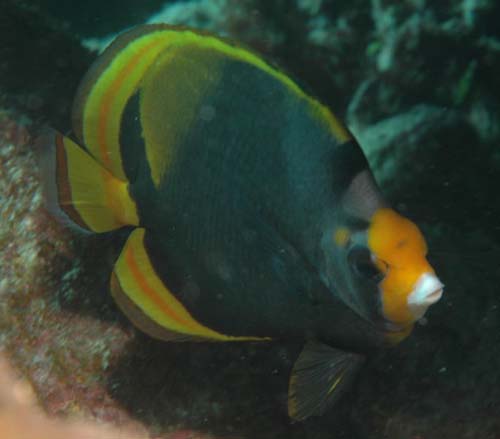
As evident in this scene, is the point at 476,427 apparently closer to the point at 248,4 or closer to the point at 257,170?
the point at 257,170

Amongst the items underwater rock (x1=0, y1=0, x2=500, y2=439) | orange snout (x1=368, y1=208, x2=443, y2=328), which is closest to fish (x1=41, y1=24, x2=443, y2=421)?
orange snout (x1=368, y1=208, x2=443, y2=328)

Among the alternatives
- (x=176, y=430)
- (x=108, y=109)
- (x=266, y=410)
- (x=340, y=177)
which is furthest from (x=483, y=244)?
(x=108, y=109)

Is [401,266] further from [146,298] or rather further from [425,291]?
[146,298]

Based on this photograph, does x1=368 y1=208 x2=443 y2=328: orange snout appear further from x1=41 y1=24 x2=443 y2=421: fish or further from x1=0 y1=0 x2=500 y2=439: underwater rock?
x1=0 y1=0 x2=500 y2=439: underwater rock

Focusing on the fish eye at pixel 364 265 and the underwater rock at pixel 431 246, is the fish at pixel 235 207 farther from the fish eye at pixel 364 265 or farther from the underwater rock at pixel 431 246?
the underwater rock at pixel 431 246

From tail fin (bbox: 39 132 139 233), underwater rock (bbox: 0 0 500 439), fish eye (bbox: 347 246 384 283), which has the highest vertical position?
fish eye (bbox: 347 246 384 283)

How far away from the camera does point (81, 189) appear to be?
5.18 ft

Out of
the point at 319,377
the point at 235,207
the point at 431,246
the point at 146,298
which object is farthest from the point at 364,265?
the point at 431,246

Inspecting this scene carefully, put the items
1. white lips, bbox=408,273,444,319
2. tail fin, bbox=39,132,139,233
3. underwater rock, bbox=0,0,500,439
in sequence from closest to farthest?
white lips, bbox=408,273,444,319 < tail fin, bbox=39,132,139,233 < underwater rock, bbox=0,0,500,439

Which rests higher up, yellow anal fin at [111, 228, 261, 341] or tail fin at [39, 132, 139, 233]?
tail fin at [39, 132, 139, 233]

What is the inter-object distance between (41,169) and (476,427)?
6.35 ft

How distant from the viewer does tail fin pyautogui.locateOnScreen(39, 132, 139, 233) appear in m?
1.56

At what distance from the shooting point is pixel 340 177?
1.30m

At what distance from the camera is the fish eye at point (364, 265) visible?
48.5 inches
